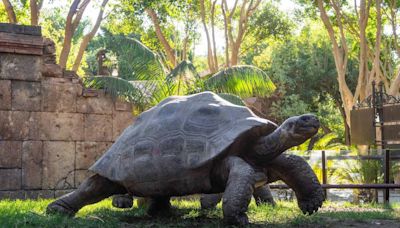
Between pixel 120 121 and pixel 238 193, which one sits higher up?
pixel 120 121

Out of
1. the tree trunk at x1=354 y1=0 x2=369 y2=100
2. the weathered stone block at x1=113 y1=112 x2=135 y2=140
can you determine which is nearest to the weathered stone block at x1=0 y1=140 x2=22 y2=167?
the weathered stone block at x1=113 y1=112 x2=135 y2=140

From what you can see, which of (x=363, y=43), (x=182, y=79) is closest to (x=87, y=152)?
(x=182, y=79)

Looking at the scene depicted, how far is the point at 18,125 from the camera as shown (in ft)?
36.1

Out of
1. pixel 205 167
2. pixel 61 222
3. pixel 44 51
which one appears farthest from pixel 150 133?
pixel 44 51

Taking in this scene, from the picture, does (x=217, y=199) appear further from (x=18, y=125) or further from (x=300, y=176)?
(x=18, y=125)

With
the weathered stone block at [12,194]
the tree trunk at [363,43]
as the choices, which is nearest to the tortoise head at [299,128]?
the weathered stone block at [12,194]

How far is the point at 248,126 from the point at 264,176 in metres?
0.53

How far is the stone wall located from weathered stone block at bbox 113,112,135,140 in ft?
0.08

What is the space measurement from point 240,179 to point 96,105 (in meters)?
7.24

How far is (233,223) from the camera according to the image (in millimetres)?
5551

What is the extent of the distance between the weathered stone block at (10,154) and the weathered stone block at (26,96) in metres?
0.67

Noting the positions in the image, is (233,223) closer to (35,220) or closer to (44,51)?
(35,220)

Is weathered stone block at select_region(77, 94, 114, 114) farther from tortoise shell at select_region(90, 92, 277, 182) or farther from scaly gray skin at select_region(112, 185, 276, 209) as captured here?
tortoise shell at select_region(90, 92, 277, 182)

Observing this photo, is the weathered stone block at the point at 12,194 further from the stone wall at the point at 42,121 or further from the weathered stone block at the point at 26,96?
the weathered stone block at the point at 26,96
